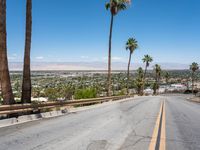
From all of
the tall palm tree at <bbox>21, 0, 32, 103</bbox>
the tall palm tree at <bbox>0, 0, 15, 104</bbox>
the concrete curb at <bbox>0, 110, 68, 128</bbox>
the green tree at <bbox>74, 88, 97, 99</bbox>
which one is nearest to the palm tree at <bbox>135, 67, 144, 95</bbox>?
the green tree at <bbox>74, 88, 97, 99</bbox>

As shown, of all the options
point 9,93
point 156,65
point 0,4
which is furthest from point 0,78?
point 156,65

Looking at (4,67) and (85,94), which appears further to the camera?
(85,94)

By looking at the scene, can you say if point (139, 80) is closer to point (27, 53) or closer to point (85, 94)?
point (85, 94)

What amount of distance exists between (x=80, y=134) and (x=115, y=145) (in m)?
1.96

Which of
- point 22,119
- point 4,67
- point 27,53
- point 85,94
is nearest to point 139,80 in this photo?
point 85,94

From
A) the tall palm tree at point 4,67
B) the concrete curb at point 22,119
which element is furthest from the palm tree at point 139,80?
the tall palm tree at point 4,67

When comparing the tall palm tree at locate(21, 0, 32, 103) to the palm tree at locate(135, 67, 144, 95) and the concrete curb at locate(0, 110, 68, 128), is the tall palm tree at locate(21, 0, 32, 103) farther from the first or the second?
the palm tree at locate(135, 67, 144, 95)

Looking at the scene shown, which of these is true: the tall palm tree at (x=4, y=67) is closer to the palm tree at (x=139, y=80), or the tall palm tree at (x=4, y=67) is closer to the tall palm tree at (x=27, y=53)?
the tall palm tree at (x=27, y=53)

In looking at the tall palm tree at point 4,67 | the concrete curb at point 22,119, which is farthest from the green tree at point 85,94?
the tall palm tree at point 4,67

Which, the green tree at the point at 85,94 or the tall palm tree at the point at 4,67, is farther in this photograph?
the green tree at the point at 85,94

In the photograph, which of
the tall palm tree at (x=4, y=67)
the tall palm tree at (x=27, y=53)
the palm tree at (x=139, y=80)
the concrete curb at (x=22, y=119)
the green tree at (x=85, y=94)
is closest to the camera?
the concrete curb at (x=22, y=119)

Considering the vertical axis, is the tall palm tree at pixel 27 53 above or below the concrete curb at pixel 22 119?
→ above

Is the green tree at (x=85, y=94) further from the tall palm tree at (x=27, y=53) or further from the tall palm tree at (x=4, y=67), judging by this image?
the tall palm tree at (x=4, y=67)

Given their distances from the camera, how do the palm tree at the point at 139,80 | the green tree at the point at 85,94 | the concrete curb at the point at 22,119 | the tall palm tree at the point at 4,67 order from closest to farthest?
1. the concrete curb at the point at 22,119
2. the tall palm tree at the point at 4,67
3. the green tree at the point at 85,94
4. the palm tree at the point at 139,80
